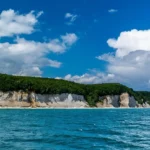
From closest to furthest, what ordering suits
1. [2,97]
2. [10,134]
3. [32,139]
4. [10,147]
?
[10,147], [32,139], [10,134], [2,97]

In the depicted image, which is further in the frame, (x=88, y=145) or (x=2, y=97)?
(x=2, y=97)

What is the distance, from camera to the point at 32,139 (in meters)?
42.5

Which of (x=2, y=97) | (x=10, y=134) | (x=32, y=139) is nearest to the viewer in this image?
(x=32, y=139)

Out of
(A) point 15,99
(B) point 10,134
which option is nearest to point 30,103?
(A) point 15,99

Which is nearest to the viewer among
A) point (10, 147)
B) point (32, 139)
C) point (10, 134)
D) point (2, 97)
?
point (10, 147)

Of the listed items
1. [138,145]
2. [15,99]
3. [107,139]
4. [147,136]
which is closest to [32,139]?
[107,139]

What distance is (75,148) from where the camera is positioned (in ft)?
123

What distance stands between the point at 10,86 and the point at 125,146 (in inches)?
6468

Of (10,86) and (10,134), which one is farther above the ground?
(10,86)

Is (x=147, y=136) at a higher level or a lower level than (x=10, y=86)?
lower

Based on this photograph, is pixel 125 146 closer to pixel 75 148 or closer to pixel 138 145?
pixel 138 145

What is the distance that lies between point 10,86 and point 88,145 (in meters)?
163

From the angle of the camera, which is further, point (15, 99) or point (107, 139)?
point (15, 99)

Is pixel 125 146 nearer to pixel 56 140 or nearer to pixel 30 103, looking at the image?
pixel 56 140
